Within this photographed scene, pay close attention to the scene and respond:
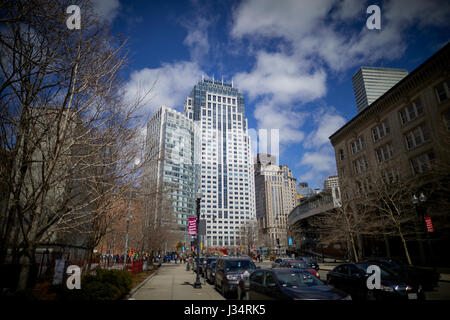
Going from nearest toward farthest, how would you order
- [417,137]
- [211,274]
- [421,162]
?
[211,274] < [421,162] < [417,137]

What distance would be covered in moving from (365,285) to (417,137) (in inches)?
1115

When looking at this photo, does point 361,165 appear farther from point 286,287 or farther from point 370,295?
point 286,287

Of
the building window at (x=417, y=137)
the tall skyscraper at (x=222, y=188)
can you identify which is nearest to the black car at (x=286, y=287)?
the building window at (x=417, y=137)

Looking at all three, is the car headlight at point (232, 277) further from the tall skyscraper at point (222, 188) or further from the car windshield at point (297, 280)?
the tall skyscraper at point (222, 188)

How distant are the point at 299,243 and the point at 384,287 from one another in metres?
67.7

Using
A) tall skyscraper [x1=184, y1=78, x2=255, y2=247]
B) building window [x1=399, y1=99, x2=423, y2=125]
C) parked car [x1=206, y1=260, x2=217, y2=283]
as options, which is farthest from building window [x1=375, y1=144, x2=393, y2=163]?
tall skyscraper [x1=184, y1=78, x2=255, y2=247]

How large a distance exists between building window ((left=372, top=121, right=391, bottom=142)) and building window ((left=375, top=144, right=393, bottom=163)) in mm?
1642

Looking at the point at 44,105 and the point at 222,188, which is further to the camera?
the point at 222,188

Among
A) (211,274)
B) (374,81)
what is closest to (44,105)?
(211,274)

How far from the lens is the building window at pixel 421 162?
28587 mm

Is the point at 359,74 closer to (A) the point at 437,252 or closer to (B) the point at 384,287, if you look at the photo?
(A) the point at 437,252

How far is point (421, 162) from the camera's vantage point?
29.7 m

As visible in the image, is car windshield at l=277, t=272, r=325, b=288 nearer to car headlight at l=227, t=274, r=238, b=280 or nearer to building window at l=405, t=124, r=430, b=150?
car headlight at l=227, t=274, r=238, b=280

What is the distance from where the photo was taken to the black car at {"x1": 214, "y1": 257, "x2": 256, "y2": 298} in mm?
12492
